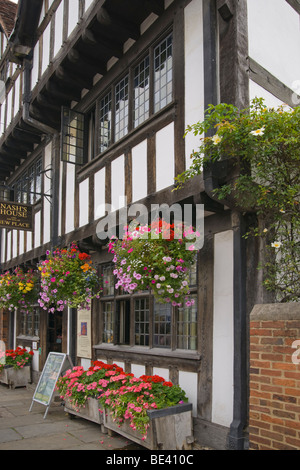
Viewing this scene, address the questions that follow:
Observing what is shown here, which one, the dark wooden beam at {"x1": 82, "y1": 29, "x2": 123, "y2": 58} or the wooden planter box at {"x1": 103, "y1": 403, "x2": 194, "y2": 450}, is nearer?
the wooden planter box at {"x1": 103, "y1": 403, "x2": 194, "y2": 450}

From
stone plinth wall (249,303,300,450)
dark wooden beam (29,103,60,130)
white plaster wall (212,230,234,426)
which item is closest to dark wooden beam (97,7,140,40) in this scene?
dark wooden beam (29,103,60,130)

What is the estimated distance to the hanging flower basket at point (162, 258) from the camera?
18.6ft

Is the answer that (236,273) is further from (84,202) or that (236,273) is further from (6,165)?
(6,165)

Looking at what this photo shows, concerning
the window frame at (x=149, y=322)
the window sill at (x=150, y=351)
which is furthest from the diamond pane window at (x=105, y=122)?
the window sill at (x=150, y=351)

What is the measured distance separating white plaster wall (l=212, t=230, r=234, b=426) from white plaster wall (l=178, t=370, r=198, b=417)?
39 cm

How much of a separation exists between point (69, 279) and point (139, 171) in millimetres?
2542

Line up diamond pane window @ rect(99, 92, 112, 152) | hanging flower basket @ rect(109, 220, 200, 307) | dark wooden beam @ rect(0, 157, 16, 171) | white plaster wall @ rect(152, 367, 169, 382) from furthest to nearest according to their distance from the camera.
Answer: dark wooden beam @ rect(0, 157, 16, 171) → diamond pane window @ rect(99, 92, 112, 152) → white plaster wall @ rect(152, 367, 169, 382) → hanging flower basket @ rect(109, 220, 200, 307)

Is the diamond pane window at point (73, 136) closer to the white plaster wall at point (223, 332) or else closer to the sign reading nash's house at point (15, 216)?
the sign reading nash's house at point (15, 216)

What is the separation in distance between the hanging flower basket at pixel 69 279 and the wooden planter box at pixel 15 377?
396 cm

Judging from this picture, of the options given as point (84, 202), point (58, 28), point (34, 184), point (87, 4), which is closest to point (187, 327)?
point (84, 202)

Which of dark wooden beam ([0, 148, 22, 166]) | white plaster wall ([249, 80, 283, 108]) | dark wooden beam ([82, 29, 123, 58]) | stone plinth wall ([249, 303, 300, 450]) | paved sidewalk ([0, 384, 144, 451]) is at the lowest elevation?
paved sidewalk ([0, 384, 144, 451])

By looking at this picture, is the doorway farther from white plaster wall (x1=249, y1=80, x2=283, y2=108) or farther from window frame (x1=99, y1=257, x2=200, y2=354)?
white plaster wall (x1=249, y1=80, x2=283, y2=108)

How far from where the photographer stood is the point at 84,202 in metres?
9.29

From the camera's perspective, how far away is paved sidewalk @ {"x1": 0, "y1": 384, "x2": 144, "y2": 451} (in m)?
5.97
